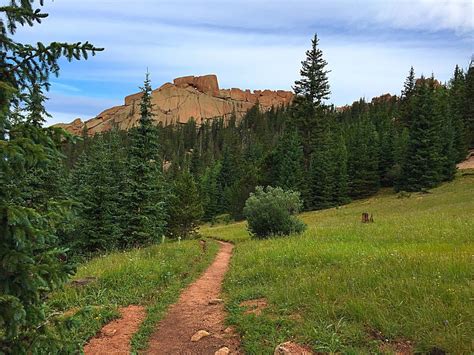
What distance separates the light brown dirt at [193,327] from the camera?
6.73 m

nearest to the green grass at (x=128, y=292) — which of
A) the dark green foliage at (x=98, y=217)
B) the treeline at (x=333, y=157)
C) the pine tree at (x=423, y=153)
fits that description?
the dark green foliage at (x=98, y=217)

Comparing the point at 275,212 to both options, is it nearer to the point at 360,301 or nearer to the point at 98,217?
the point at 98,217

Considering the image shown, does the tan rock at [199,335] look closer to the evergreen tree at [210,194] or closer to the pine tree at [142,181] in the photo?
the pine tree at [142,181]

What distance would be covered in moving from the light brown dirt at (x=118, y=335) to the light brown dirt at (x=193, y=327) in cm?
49

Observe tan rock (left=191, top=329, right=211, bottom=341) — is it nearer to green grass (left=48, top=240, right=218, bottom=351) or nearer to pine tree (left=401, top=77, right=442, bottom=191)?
green grass (left=48, top=240, right=218, bottom=351)

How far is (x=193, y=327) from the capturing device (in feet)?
25.4

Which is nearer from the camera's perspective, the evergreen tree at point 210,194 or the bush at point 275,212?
the bush at point 275,212

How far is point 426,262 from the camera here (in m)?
8.33

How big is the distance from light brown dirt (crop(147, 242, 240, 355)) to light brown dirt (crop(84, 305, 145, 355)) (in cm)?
49

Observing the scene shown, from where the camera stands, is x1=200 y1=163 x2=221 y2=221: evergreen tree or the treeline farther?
x1=200 y1=163 x2=221 y2=221: evergreen tree

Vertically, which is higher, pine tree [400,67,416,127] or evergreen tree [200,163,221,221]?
pine tree [400,67,416,127]

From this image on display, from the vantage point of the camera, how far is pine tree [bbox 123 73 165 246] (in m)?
22.7

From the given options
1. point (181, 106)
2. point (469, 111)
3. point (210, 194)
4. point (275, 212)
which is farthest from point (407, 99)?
point (181, 106)

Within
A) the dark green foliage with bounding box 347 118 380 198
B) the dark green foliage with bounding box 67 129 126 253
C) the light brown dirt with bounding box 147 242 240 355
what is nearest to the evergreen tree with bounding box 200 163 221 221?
the dark green foliage with bounding box 347 118 380 198
